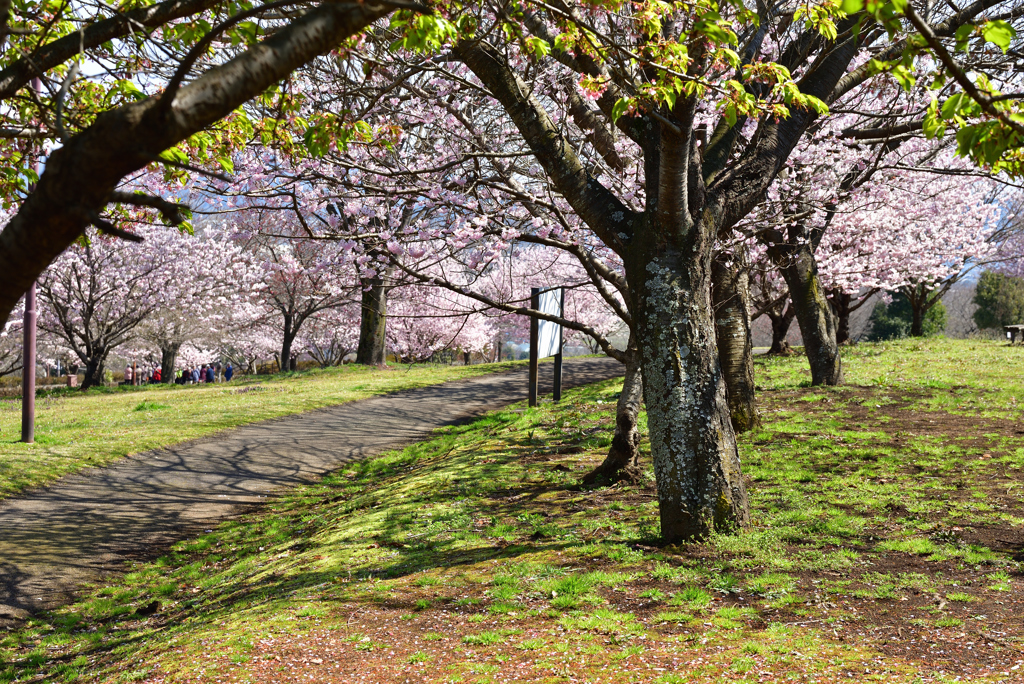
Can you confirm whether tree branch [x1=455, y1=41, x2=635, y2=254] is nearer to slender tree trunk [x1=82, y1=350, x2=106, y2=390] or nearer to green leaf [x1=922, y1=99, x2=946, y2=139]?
green leaf [x1=922, y1=99, x2=946, y2=139]

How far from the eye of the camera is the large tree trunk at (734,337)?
9.45 meters

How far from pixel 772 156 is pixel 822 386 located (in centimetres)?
761

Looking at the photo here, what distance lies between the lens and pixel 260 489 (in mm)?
9984

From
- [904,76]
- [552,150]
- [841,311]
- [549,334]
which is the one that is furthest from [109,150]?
[841,311]

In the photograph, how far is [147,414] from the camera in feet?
45.6

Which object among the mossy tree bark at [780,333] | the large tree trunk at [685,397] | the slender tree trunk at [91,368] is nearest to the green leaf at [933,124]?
the large tree trunk at [685,397]

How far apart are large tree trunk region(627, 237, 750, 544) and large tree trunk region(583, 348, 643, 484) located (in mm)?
2005

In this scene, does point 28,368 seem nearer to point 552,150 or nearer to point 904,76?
point 552,150

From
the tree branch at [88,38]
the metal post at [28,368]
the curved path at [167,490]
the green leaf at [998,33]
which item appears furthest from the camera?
the metal post at [28,368]

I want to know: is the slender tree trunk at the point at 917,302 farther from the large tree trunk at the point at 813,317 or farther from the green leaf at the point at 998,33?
the green leaf at the point at 998,33

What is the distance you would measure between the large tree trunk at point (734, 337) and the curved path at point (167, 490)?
6.31 metres

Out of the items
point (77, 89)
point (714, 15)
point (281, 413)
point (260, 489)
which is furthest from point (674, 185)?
point (281, 413)

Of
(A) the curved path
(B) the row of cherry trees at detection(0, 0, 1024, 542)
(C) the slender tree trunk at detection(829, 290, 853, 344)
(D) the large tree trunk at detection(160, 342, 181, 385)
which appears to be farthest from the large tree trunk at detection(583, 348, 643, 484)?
(D) the large tree trunk at detection(160, 342, 181, 385)

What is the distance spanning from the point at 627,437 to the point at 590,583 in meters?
2.82
